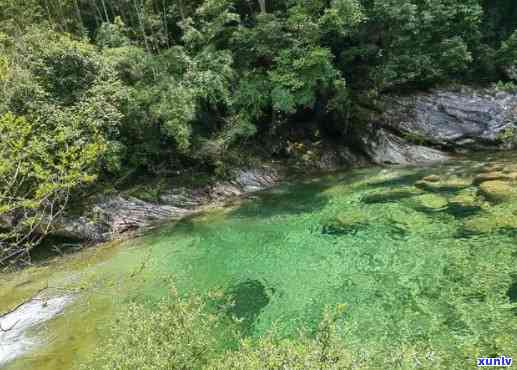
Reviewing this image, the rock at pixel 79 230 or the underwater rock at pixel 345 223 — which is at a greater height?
the rock at pixel 79 230

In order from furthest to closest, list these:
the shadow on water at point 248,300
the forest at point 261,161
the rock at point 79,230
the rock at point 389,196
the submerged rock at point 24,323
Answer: the rock at point 79,230, the rock at point 389,196, the submerged rock at point 24,323, the shadow on water at point 248,300, the forest at point 261,161

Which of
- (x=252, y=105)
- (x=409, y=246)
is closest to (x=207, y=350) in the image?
(x=409, y=246)

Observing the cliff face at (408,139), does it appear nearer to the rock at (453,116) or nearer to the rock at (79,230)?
the rock at (453,116)

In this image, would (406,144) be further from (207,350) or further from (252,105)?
(207,350)

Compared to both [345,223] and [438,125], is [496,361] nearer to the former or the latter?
[345,223]

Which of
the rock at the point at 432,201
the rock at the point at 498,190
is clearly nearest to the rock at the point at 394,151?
the rock at the point at 498,190

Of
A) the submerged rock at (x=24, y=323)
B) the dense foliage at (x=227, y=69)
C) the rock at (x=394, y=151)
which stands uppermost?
the dense foliage at (x=227, y=69)

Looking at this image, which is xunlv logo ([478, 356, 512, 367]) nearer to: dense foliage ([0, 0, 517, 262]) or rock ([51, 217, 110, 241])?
rock ([51, 217, 110, 241])
